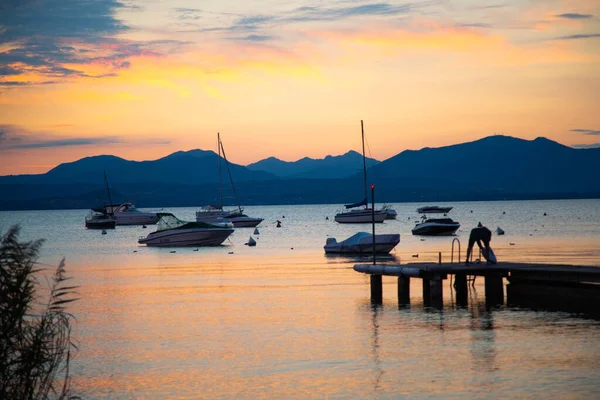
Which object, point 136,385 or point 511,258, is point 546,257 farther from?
point 136,385

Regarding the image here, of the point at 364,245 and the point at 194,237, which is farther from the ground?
the point at 194,237

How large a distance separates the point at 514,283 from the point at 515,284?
8cm

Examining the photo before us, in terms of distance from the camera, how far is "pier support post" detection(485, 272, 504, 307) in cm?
3416

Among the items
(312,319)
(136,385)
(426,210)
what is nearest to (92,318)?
(312,319)

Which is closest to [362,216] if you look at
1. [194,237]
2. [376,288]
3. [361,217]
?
[361,217]

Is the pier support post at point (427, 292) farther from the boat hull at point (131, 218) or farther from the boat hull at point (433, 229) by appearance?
the boat hull at point (131, 218)

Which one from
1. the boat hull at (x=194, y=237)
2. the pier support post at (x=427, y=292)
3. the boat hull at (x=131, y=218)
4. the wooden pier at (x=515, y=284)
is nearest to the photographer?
the wooden pier at (x=515, y=284)

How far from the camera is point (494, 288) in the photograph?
3441 centimetres

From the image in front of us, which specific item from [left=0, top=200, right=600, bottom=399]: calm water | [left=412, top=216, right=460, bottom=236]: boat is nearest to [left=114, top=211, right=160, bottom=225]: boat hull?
[left=412, top=216, right=460, bottom=236]: boat

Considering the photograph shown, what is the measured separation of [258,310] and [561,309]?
11.5 metres

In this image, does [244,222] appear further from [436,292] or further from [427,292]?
[436,292]

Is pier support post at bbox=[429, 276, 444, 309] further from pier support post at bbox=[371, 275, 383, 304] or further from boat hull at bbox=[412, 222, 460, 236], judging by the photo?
boat hull at bbox=[412, 222, 460, 236]

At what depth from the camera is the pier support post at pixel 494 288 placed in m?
34.2

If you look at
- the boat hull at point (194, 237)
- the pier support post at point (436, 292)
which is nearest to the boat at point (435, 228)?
the boat hull at point (194, 237)
